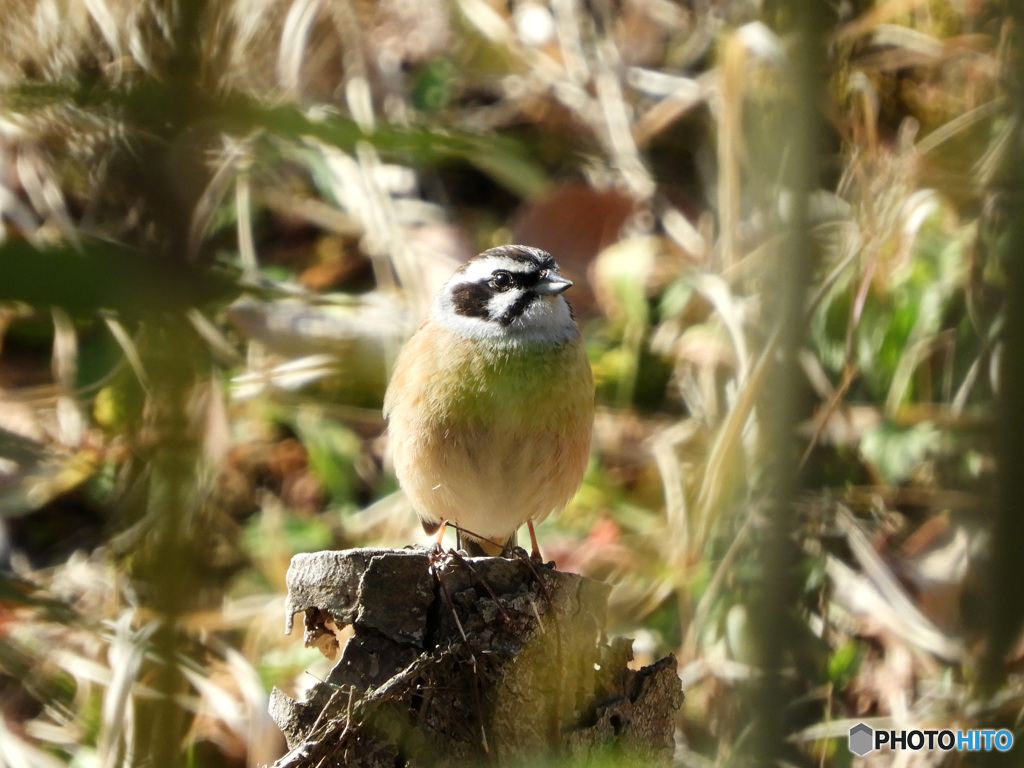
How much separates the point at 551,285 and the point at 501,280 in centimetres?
20

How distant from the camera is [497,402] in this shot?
152 inches

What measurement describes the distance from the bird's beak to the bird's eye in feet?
0.37

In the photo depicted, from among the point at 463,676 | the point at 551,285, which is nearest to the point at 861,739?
the point at 551,285

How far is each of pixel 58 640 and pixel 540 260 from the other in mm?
2540

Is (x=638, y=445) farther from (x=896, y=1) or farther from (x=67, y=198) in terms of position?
(x=67, y=198)

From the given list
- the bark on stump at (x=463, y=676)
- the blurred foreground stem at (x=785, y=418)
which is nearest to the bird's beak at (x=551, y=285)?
the bark on stump at (x=463, y=676)

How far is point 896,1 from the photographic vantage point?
5992 mm

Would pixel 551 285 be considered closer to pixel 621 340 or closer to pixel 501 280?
pixel 501 280

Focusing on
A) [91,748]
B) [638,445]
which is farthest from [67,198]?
[638,445]

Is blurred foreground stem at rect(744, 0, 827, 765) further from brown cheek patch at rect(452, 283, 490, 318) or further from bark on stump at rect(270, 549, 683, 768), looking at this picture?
brown cheek patch at rect(452, 283, 490, 318)

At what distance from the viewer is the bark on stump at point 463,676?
236 centimetres

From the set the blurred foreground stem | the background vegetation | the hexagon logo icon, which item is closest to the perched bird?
the background vegetation

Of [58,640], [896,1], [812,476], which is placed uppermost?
[896,1]

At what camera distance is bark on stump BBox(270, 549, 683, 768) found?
236cm
